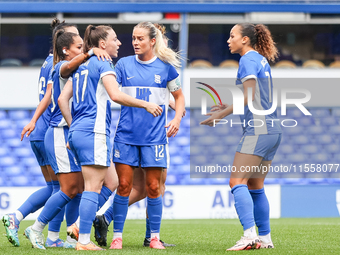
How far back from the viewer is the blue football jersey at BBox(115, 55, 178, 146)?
4.58 metres

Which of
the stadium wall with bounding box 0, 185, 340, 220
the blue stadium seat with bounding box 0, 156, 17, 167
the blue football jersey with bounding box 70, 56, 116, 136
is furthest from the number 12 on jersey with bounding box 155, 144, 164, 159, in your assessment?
the blue stadium seat with bounding box 0, 156, 17, 167

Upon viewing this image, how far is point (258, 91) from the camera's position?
4516mm

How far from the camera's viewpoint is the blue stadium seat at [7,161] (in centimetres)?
1205

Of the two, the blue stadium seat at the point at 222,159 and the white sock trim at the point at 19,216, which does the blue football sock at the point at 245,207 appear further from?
the blue stadium seat at the point at 222,159

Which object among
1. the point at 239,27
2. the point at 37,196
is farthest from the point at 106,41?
the point at 37,196

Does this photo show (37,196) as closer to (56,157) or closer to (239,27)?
(56,157)

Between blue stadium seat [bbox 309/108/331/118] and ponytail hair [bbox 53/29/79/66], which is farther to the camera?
blue stadium seat [bbox 309/108/331/118]

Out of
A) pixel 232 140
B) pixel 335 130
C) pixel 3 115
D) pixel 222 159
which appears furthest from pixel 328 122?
pixel 3 115

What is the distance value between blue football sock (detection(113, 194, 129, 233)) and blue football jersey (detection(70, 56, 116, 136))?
624 mm

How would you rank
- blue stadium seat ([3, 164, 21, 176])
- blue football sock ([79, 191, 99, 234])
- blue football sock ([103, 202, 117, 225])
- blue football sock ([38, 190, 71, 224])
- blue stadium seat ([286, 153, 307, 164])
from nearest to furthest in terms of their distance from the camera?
blue football sock ([79, 191, 99, 234]) < blue football sock ([38, 190, 71, 224]) < blue football sock ([103, 202, 117, 225]) < blue stadium seat ([3, 164, 21, 176]) < blue stadium seat ([286, 153, 307, 164])

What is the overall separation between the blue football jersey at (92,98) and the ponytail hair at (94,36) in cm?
20

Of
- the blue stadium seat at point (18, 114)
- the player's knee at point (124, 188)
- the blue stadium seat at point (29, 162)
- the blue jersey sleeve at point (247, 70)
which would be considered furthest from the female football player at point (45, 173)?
the blue stadium seat at point (18, 114)

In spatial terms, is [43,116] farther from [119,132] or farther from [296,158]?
[296,158]

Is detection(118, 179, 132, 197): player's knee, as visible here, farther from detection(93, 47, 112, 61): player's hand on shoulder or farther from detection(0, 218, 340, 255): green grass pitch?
detection(93, 47, 112, 61): player's hand on shoulder
